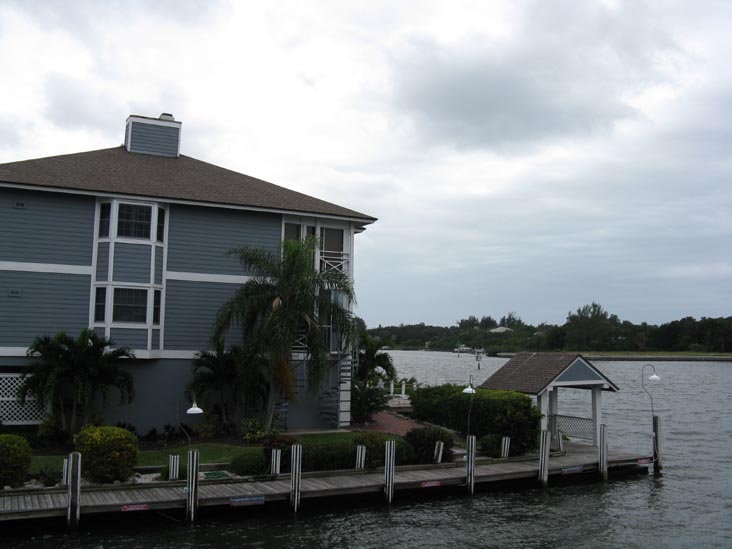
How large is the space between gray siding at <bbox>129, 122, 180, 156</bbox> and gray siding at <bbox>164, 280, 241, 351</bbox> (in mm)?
7143

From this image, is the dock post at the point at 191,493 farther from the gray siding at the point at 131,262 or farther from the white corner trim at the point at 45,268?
the white corner trim at the point at 45,268

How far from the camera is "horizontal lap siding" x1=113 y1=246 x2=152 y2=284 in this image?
2462cm

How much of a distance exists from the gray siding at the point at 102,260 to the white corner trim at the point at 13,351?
3.34m

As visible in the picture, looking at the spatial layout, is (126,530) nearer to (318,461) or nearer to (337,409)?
(318,461)

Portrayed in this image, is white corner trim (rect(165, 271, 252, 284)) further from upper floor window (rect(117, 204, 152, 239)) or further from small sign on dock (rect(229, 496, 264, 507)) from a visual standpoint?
small sign on dock (rect(229, 496, 264, 507))

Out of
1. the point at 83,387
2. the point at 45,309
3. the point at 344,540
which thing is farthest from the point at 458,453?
the point at 45,309

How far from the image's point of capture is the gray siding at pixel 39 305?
2364cm

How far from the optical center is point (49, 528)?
15.7m

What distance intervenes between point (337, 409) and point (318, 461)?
7566 mm

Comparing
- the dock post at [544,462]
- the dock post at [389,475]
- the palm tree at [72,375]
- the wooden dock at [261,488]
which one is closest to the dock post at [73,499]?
the wooden dock at [261,488]

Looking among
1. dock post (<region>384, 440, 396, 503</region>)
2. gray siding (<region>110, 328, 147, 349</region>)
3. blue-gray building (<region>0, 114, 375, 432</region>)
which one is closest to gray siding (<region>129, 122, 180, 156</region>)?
blue-gray building (<region>0, 114, 375, 432</region>)

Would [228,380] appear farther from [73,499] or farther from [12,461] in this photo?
[73,499]

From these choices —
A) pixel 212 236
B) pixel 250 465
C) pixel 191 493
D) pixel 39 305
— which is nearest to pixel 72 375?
pixel 39 305

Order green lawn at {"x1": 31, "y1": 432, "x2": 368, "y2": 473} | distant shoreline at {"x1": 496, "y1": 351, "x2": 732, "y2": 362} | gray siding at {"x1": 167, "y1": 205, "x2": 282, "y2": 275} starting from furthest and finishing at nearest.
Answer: distant shoreline at {"x1": 496, "y1": 351, "x2": 732, "y2": 362} → gray siding at {"x1": 167, "y1": 205, "x2": 282, "y2": 275} → green lawn at {"x1": 31, "y1": 432, "x2": 368, "y2": 473}
